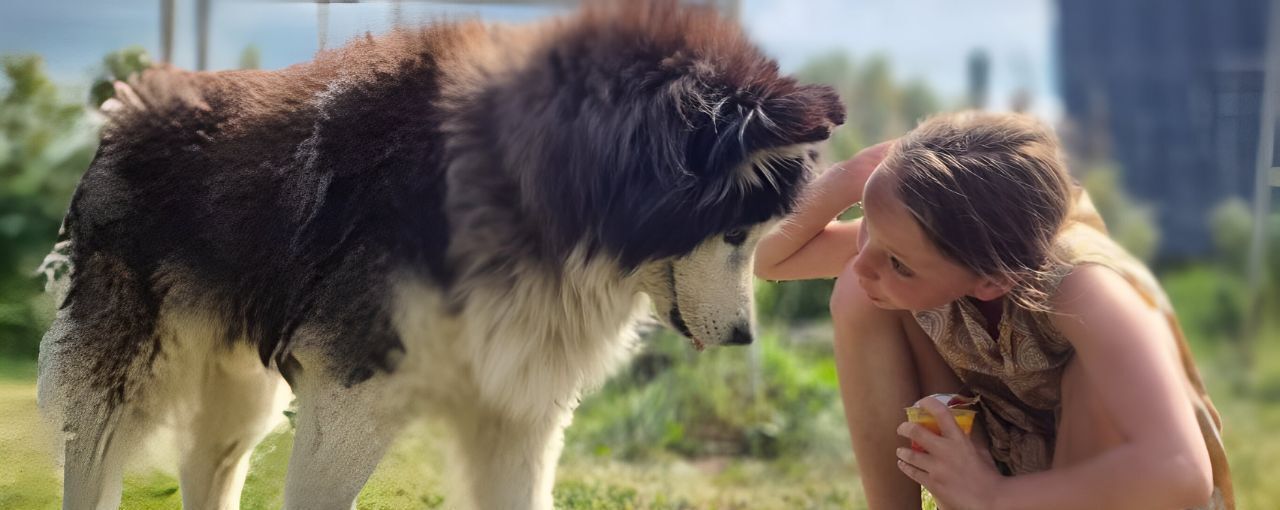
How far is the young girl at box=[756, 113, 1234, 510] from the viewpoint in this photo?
1.89 metres

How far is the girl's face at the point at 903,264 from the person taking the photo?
2.07m

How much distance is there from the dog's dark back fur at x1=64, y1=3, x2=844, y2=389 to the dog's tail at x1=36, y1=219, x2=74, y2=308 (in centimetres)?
19

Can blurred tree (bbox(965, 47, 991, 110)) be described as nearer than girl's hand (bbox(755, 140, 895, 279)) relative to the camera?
No

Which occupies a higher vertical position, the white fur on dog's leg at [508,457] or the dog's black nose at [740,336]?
the dog's black nose at [740,336]

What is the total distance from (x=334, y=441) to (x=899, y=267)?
3.69 ft

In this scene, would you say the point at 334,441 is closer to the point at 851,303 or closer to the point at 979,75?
the point at 851,303

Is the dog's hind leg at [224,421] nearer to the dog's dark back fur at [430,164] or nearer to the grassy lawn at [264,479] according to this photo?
the grassy lawn at [264,479]

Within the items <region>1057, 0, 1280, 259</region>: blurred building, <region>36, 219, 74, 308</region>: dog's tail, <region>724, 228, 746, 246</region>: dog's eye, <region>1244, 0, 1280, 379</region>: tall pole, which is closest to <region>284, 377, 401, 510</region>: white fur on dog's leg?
<region>36, 219, 74, 308</region>: dog's tail

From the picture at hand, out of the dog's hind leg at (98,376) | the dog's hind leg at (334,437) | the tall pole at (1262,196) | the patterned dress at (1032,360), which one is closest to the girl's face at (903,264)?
the patterned dress at (1032,360)

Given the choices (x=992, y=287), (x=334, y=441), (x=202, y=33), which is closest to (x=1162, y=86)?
(x=992, y=287)

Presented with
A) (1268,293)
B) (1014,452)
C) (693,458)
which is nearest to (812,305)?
(693,458)

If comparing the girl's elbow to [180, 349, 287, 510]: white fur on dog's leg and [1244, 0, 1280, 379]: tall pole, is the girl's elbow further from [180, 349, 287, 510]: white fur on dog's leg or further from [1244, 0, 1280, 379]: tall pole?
[1244, 0, 1280, 379]: tall pole

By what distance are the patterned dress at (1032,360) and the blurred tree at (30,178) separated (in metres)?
1.93

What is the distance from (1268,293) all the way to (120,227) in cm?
571
